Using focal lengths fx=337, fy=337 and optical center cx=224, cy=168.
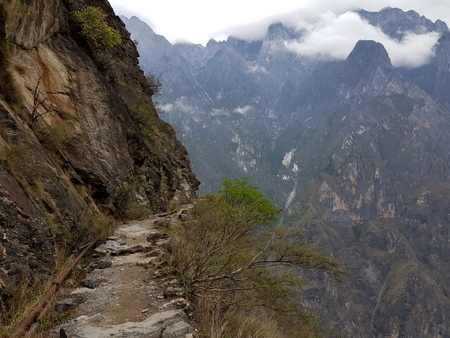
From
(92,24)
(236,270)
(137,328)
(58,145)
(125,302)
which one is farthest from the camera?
(92,24)

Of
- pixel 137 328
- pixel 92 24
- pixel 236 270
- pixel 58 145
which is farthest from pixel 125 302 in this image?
pixel 92 24

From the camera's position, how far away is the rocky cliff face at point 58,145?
707 cm

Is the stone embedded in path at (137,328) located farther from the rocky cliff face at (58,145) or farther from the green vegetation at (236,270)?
the rocky cliff face at (58,145)

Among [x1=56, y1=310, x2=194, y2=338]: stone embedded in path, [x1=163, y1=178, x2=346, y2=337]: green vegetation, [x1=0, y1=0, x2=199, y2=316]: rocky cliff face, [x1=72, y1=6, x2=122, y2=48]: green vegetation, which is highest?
[x1=72, y1=6, x2=122, y2=48]: green vegetation

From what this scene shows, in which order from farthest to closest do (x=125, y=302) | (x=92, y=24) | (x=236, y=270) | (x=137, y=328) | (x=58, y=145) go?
(x=92, y=24) < (x=58, y=145) < (x=236, y=270) < (x=125, y=302) < (x=137, y=328)

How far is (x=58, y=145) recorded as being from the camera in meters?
13.9

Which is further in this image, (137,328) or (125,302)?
(125,302)

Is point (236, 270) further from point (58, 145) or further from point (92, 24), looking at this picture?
point (92, 24)

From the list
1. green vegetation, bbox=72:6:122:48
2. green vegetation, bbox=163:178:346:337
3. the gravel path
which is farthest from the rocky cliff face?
green vegetation, bbox=163:178:346:337

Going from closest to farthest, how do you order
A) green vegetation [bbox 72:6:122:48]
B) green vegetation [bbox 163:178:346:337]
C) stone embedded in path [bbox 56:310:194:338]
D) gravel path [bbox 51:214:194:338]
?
stone embedded in path [bbox 56:310:194:338] → gravel path [bbox 51:214:194:338] → green vegetation [bbox 163:178:346:337] → green vegetation [bbox 72:6:122:48]

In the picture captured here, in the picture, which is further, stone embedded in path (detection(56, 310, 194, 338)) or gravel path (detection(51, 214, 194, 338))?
gravel path (detection(51, 214, 194, 338))

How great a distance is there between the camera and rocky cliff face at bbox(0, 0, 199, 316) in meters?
7.07

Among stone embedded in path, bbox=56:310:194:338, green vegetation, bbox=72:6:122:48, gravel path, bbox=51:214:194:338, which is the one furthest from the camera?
green vegetation, bbox=72:6:122:48

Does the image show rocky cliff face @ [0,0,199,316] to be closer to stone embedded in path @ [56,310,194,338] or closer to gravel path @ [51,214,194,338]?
gravel path @ [51,214,194,338]
